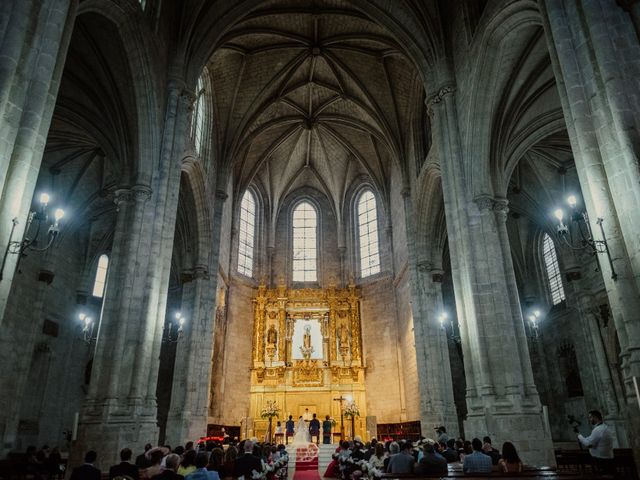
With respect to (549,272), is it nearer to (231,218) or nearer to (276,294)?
(276,294)

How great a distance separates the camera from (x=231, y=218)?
26.5m

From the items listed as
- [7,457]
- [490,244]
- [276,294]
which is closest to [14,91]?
[490,244]

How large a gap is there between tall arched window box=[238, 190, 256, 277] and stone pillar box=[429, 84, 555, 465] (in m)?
16.2

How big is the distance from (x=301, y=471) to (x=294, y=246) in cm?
1573

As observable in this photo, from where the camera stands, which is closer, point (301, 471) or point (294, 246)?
point (301, 471)

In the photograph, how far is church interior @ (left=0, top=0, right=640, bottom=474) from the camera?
7.67 metres

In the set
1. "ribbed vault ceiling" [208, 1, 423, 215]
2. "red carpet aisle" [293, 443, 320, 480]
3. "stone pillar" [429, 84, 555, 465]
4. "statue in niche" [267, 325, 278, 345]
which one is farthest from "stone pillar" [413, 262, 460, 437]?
"statue in niche" [267, 325, 278, 345]

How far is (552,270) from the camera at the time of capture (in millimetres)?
23266

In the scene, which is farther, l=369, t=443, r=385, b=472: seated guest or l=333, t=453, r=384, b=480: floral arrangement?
l=369, t=443, r=385, b=472: seated guest

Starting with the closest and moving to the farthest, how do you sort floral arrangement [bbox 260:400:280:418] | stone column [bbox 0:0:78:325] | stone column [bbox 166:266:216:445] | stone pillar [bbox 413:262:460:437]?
1. stone column [bbox 0:0:78:325]
2. stone column [bbox 166:266:216:445]
3. stone pillar [bbox 413:262:460:437]
4. floral arrangement [bbox 260:400:280:418]

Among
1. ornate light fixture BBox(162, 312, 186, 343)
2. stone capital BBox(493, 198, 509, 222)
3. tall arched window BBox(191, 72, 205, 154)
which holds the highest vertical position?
tall arched window BBox(191, 72, 205, 154)

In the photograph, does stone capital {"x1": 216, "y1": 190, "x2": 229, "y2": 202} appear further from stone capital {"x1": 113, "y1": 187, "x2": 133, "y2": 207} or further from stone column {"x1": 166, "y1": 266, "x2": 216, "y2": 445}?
stone capital {"x1": 113, "y1": 187, "x2": 133, "y2": 207}

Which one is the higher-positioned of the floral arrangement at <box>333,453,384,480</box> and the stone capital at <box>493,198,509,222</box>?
the stone capital at <box>493,198,509,222</box>

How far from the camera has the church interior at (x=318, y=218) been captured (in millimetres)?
Answer: 7672
